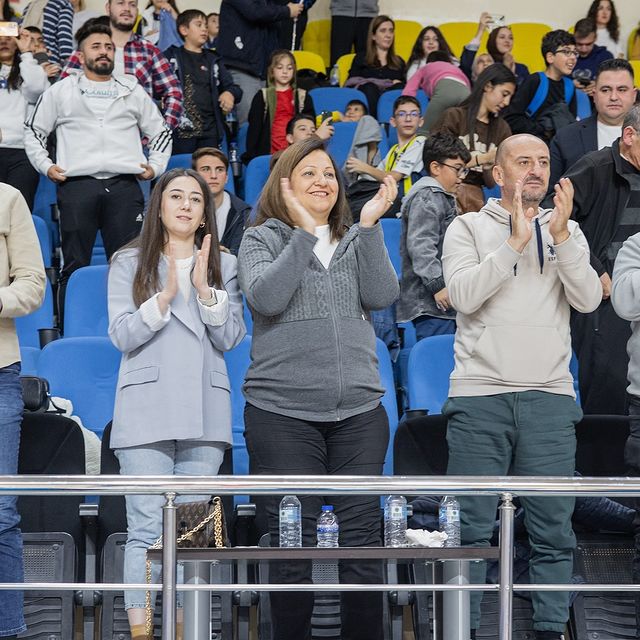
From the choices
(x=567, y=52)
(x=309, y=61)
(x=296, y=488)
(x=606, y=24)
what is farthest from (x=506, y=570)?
(x=606, y=24)

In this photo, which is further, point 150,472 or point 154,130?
point 154,130

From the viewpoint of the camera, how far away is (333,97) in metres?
7.73

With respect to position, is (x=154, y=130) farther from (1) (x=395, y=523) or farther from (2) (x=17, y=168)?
(1) (x=395, y=523)

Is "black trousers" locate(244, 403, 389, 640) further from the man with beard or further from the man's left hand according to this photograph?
the man with beard

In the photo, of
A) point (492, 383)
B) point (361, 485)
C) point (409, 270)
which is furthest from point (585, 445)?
point (361, 485)

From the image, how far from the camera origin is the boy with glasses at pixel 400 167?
5957 mm

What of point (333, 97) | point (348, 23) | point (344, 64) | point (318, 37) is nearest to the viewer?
point (333, 97)

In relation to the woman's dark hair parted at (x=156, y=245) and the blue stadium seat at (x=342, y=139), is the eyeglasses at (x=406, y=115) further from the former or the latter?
the woman's dark hair parted at (x=156, y=245)

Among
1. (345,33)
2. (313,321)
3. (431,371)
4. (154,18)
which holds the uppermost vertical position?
(345,33)

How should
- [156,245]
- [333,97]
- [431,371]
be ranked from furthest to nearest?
1. [333,97]
2. [431,371]
3. [156,245]

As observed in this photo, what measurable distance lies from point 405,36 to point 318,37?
0.67 metres

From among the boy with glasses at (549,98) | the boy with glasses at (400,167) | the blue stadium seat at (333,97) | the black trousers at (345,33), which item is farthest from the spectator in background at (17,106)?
the black trousers at (345,33)

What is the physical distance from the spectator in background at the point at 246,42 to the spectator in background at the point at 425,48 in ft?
3.47

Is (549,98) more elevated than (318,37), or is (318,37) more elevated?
(318,37)
